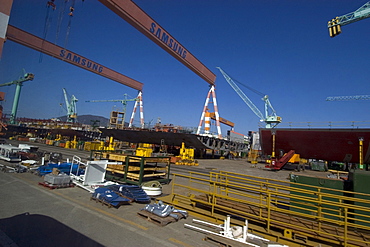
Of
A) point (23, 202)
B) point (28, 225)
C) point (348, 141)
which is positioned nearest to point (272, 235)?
point (28, 225)

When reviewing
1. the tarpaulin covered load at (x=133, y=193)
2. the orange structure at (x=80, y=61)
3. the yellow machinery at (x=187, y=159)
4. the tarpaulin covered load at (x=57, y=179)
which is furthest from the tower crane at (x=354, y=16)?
the tarpaulin covered load at (x=57, y=179)

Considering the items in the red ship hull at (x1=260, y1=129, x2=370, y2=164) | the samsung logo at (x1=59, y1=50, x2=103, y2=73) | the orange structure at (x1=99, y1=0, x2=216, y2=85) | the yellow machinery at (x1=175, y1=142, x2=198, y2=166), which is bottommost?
the yellow machinery at (x1=175, y1=142, x2=198, y2=166)

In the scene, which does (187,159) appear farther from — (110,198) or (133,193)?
(110,198)

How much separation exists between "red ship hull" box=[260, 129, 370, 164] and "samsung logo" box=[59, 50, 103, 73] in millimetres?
30530

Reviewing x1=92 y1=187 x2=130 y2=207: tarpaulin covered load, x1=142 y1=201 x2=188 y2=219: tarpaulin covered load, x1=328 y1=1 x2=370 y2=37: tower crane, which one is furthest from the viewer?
x1=328 y1=1 x2=370 y2=37: tower crane

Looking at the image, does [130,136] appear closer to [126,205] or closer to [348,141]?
[126,205]

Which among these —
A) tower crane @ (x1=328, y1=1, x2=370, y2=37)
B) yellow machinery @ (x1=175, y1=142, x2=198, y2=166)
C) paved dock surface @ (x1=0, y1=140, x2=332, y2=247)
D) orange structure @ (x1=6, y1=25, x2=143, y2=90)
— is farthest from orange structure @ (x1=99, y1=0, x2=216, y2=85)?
tower crane @ (x1=328, y1=1, x2=370, y2=37)

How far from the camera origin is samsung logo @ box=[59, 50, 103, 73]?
27422 mm

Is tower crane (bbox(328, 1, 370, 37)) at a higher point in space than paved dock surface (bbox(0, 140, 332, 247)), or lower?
higher

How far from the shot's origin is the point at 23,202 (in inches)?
271

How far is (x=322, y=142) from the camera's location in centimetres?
2903

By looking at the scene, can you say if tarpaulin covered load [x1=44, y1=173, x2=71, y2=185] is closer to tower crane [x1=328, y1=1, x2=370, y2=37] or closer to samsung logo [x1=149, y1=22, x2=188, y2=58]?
samsung logo [x1=149, y1=22, x2=188, y2=58]

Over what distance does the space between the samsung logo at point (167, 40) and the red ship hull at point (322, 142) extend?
19.3 meters

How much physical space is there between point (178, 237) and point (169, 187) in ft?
19.6
